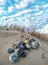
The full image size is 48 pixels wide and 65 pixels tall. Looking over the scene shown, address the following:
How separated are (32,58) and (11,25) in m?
3.08

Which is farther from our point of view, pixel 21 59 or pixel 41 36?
pixel 41 36

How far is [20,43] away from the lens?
649 centimetres

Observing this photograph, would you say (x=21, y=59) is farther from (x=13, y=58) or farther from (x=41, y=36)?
(x=41, y=36)

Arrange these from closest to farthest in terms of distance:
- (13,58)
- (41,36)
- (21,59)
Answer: (13,58) → (21,59) → (41,36)

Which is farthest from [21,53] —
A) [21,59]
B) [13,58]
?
[13,58]

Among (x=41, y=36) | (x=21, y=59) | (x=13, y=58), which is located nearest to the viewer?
(x=13, y=58)

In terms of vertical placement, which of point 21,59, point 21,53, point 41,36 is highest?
point 41,36

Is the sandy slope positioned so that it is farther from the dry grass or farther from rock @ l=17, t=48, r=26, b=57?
the dry grass

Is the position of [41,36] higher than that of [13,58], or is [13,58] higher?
[41,36]

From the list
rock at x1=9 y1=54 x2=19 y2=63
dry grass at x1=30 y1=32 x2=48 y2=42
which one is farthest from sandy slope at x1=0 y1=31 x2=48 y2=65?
dry grass at x1=30 y1=32 x2=48 y2=42

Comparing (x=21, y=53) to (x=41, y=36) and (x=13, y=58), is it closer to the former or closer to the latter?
(x=13, y=58)

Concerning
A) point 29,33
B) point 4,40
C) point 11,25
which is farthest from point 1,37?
point 11,25

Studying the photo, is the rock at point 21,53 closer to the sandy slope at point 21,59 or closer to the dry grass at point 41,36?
the sandy slope at point 21,59

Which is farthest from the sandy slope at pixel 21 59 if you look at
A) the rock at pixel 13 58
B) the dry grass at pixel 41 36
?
the dry grass at pixel 41 36
